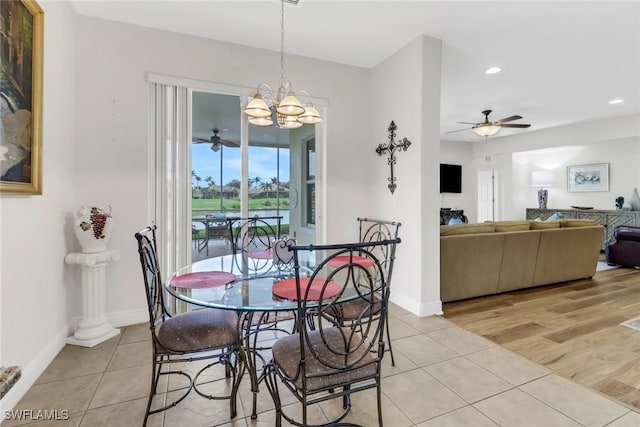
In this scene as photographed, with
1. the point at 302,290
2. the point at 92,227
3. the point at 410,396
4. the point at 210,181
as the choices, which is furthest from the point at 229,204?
the point at 410,396

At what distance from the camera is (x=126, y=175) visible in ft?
9.85

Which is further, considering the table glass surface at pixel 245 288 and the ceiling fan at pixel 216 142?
the ceiling fan at pixel 216 142

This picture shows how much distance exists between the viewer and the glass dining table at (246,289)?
1592 mm

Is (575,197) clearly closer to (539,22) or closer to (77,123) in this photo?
(539,22)

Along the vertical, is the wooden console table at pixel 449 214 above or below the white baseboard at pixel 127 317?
above

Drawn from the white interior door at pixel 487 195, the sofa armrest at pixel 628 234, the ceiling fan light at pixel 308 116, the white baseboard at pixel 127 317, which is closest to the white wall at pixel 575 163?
the white interior door at pixel 487 195

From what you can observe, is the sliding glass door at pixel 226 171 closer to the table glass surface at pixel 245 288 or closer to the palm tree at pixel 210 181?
the palm tree at pixel 210 181

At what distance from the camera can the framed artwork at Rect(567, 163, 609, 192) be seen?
7.09 meters

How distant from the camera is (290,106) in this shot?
88.6 inches

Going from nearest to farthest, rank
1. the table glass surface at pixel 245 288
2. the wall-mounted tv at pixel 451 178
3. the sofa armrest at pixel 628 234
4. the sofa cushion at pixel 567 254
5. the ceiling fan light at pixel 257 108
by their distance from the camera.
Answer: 1. the table glass surface at pixel 245 288
2. the ceiling fan light at pixel 257 108
3. the sofa cushion at pixel 567 254
4. the sofa armrest at pixel 628 234
5. the wall-mounted tv at pixel 451 178

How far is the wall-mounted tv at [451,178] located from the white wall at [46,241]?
7.90 metres

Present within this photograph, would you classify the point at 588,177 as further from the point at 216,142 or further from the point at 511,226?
the point at 216,142

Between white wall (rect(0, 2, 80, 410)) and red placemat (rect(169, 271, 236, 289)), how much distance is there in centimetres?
95

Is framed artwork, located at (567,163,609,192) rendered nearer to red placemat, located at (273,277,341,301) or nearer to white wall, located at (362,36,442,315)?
white wall, located at (362,36,442,315)
